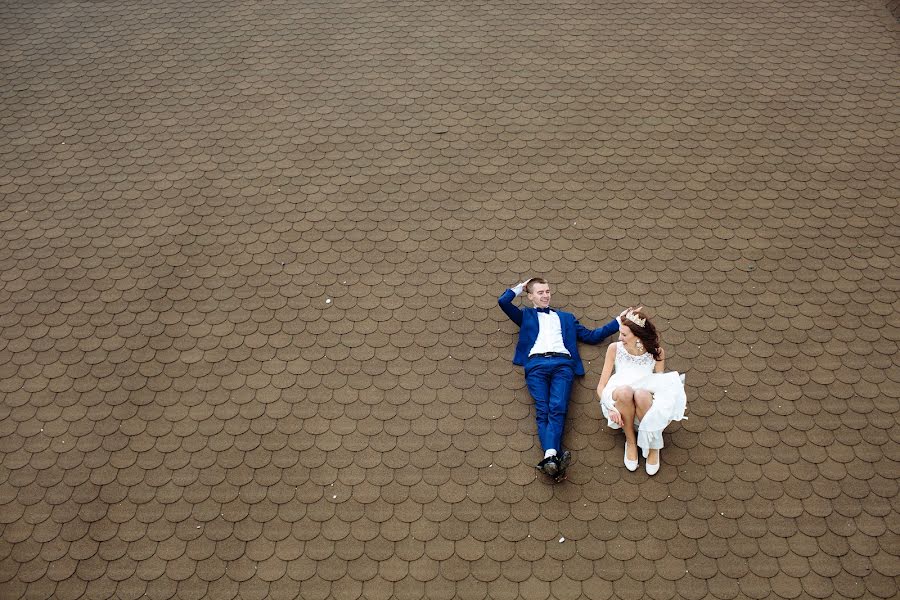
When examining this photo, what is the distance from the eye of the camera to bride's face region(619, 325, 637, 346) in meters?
4.42

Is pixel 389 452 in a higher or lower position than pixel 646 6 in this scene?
lower

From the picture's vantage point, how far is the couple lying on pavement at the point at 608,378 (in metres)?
4.32

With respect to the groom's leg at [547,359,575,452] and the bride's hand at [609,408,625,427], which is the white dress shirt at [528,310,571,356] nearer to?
the groom's leg at [547,359,575,452]

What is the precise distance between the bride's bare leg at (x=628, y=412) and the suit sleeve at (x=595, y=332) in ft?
2.16

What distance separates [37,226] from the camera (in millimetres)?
6176

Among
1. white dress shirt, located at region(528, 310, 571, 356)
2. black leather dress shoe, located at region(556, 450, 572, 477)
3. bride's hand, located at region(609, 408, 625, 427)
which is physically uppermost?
white dress shirt, located at region(528, 310, 571, 356)

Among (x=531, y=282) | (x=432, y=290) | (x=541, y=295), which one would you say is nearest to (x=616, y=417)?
(x=541, y=295)

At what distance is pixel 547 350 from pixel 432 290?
1262mm

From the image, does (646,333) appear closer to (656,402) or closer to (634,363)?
(634,363)

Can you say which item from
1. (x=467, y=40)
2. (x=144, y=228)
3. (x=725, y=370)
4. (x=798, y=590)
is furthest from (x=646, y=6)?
(x=798, y=590)

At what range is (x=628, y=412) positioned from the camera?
4.37 meters

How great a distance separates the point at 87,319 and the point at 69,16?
228 inches

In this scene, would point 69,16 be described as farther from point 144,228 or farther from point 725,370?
point 725,370

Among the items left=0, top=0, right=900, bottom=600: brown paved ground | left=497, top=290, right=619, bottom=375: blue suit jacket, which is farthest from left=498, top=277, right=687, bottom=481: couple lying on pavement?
left=0, top=0, right=900, bottom=600: brown paved ground
